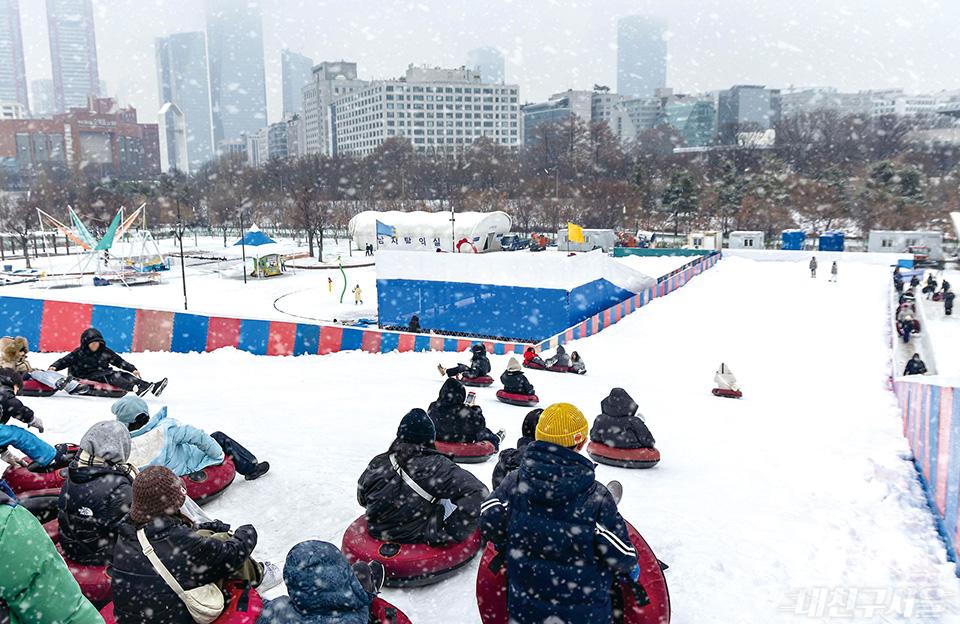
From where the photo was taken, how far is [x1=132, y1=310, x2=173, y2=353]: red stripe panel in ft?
51.6

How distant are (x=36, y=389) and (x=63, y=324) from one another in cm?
695

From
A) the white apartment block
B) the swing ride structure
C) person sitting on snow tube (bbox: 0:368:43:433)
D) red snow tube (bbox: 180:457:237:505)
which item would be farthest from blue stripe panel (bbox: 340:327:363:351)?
the white apartment block

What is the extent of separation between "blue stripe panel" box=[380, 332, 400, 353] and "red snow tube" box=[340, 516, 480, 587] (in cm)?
1160

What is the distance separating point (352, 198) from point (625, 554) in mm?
87977

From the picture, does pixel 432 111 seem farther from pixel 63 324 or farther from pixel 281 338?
pixel 281 338

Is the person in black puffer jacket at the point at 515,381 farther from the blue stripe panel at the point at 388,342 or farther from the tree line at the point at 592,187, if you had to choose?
the tree line at the point at 592,187

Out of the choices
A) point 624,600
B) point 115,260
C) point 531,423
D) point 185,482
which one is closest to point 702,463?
point 531,423

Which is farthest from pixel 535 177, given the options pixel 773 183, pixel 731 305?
pixel 731 305

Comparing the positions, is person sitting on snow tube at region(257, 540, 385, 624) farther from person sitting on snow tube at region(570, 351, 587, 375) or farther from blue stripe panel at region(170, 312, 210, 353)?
blue stripe panel at region(170, 312, 210, 353)

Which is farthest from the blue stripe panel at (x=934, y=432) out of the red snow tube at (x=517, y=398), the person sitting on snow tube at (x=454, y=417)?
the red snow tube at (x=517, y=398)

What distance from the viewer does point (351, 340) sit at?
1612 cm

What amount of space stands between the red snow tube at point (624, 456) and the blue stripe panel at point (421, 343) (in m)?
9.67

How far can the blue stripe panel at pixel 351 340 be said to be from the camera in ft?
52.9

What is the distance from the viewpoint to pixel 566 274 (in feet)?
68.9
